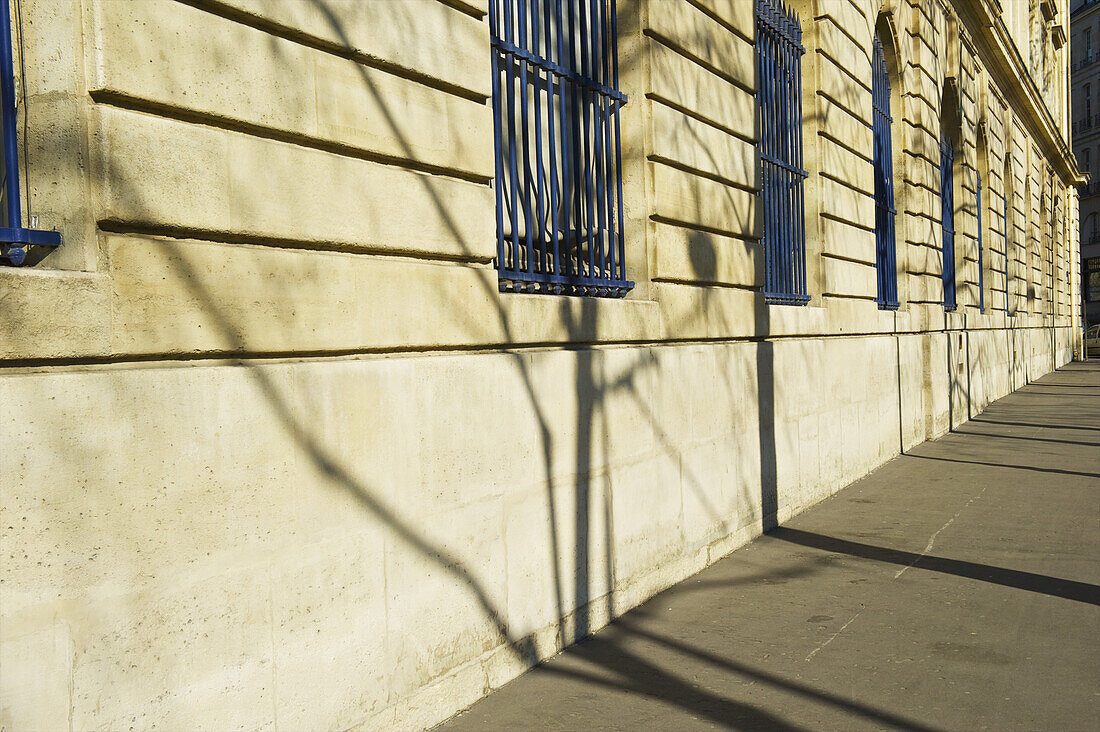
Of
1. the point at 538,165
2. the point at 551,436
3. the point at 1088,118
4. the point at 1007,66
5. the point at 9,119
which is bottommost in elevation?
the point at 551,436

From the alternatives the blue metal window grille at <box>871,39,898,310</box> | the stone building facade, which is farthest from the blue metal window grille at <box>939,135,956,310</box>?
the stone building facade

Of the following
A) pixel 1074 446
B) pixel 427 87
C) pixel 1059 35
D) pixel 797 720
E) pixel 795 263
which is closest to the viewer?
pixel 797 720

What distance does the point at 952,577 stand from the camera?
602cm

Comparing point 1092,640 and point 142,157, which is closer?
point 142,157

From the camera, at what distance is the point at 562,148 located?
5.75 metres

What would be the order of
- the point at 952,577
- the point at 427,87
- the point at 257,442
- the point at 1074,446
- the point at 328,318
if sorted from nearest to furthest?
the point at 257,442 → the point at 328,318 → the point at 427,87 → the point at 952,577 → the point at 1074,446

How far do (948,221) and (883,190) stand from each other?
5213 millimetres

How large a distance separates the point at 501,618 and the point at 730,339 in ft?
11.4

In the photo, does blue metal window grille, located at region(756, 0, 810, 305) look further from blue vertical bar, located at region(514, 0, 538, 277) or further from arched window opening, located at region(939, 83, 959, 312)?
arched window opening, located at region(939, 83, 959, 312)

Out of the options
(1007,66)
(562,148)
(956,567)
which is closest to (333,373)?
(562,148)

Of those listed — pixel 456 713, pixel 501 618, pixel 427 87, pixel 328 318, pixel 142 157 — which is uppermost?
pixel 427 87

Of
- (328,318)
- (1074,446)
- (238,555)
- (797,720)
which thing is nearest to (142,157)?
(328,318)

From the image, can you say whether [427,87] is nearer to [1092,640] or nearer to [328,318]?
[328,318]

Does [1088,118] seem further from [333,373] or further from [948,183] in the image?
[333,373]
